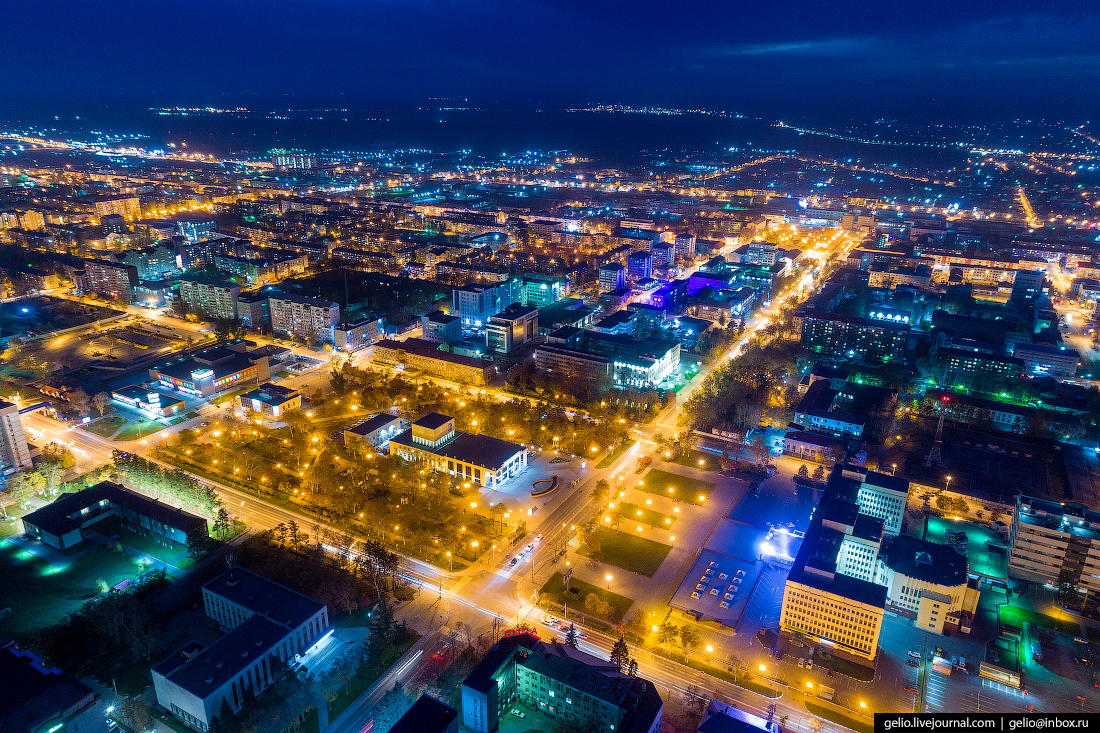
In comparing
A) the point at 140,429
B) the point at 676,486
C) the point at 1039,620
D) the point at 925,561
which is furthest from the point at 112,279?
the point at 1039,620

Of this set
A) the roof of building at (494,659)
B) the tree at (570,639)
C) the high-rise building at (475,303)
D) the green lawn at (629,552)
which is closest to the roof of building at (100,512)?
the roof of building at (494,659)

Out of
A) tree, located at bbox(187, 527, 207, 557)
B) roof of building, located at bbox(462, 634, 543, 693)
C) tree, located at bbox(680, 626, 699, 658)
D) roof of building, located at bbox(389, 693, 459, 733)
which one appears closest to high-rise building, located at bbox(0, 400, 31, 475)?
tree, located at bbox(187, 527, 207, 557)

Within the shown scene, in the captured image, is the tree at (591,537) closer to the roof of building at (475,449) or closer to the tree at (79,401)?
the roof of building at (475,449)

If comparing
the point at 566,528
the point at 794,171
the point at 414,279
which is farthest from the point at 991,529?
the point at 794,171

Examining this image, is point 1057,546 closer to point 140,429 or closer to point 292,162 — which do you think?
point 140,429

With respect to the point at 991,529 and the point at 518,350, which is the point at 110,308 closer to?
the point at 518,350
